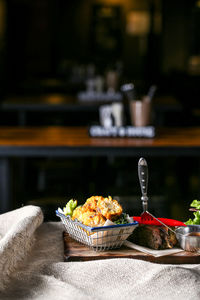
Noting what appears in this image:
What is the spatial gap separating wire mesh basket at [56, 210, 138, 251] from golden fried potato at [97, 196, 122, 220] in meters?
0.05

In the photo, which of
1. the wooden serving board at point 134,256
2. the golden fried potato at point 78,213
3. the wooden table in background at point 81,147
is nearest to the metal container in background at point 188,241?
the wooden serving board at point 134,256

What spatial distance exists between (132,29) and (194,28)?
124 centimetres

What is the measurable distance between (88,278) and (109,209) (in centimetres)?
24

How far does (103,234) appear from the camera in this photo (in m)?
1.35

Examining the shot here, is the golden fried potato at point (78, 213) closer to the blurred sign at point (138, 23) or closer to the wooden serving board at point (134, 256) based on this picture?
the wooden serving board at point (134, 256)

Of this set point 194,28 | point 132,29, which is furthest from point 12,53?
point 194,28

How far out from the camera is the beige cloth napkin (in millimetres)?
1151

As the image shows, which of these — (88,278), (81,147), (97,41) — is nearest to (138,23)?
(97,41)

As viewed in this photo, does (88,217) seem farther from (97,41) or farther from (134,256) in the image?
(97,41)

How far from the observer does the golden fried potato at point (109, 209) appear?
4.57 ft

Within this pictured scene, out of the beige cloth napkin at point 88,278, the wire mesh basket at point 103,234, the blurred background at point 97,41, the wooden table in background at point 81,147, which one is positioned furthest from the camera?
the blurred background at point 97,41

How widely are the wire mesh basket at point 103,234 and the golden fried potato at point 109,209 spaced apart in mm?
48

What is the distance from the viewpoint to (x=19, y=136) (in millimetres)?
3469

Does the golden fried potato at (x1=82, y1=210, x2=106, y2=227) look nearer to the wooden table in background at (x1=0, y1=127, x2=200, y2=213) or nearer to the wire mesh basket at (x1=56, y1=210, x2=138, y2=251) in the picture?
the wire mesh basket at (x1=56, y1=210, x2=138, y2=251)
